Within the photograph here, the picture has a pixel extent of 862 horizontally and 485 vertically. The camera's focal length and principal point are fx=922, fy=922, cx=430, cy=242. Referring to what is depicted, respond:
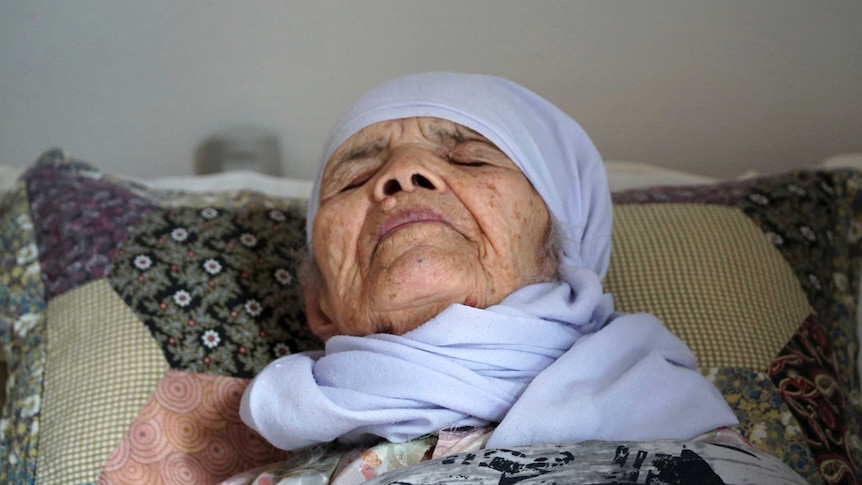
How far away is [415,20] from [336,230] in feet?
2.98

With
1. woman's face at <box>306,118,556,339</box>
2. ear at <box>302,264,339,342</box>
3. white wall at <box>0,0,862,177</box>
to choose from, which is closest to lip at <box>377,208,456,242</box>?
woman's face at <box>306,118,556,339</box>

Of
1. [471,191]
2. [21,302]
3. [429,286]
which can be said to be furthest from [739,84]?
[21,302]

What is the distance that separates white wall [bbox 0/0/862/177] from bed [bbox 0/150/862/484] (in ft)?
1.11

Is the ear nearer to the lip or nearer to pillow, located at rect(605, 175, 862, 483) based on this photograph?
the lip

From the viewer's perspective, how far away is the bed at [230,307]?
151 cm

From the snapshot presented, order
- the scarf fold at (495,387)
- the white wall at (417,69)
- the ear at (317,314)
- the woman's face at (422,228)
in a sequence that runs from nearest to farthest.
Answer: the scarf fold at (495,387), the woman's face at (422,228), the ear at (317,314), the white wall at (417,69)

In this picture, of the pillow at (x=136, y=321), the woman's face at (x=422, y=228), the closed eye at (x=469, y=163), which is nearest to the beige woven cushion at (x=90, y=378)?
the pillow at (x=136, y=321)

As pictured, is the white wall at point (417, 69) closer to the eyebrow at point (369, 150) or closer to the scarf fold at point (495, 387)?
the eyebrow at point (369, 150)

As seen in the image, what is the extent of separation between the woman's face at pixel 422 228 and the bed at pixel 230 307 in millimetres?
282

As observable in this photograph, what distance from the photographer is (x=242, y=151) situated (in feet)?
7.32

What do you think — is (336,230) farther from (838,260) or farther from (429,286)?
(838,260)

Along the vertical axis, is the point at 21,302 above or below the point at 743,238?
below

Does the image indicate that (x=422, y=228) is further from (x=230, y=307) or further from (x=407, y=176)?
(x=230, y=307)

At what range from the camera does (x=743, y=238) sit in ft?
5.69
